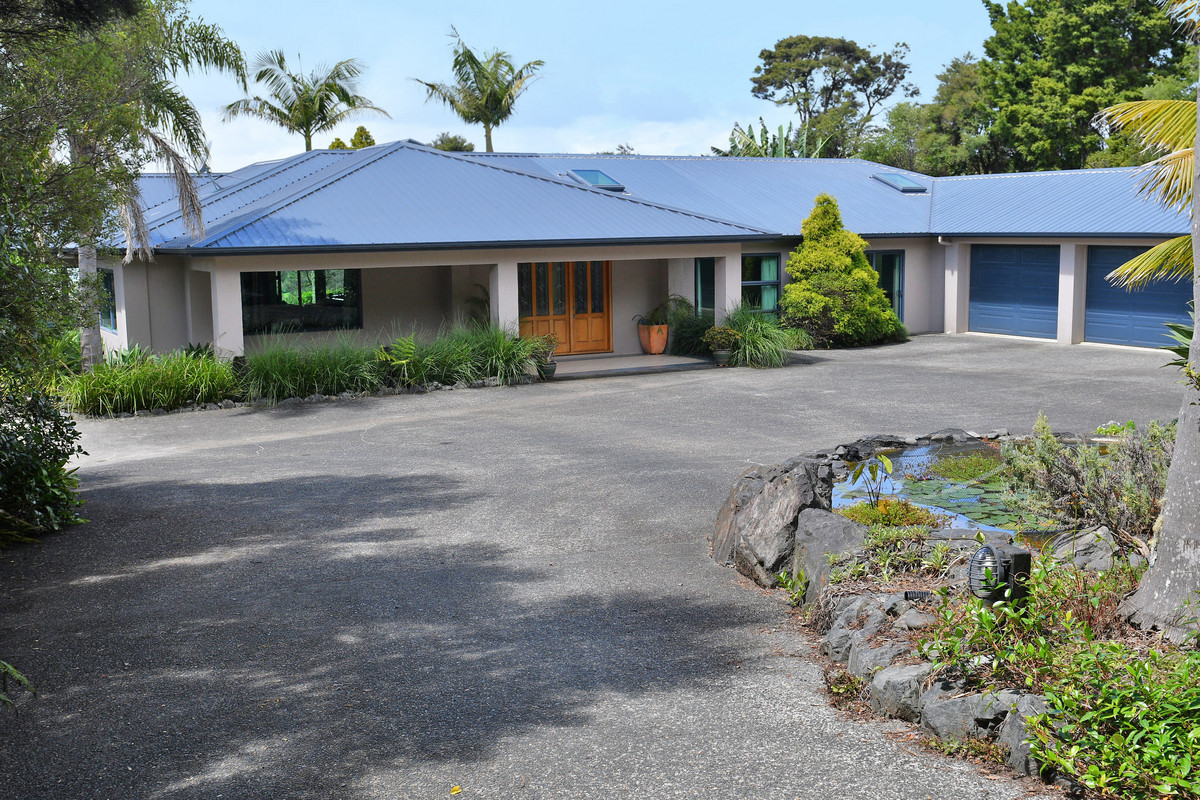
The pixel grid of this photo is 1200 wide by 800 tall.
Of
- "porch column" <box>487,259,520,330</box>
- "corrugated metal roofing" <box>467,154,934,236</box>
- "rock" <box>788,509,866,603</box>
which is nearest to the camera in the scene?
"rock" <box>788,509,866,603</box>

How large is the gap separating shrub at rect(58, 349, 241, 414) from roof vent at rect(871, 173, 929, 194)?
18993mm

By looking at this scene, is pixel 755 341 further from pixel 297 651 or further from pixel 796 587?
pixel 297 651

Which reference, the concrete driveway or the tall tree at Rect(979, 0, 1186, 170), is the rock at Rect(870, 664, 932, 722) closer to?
the concrete driveway

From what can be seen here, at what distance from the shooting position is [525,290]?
22453 mm

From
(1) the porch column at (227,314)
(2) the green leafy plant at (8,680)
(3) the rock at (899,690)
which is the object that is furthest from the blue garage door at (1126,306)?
(2) the green leafy plant at (8,680)

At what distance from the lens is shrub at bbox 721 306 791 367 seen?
2070 centimetres

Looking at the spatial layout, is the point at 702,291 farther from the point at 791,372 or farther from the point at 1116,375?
the point at 1116,375

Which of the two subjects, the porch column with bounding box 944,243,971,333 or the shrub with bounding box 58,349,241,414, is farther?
the porch column with bounding box 944,243,971,333

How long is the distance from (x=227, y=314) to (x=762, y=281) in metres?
12.0

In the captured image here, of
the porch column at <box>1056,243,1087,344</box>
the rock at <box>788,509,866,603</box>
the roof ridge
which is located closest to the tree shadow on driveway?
the rock at <box>788,509,866,603</box>

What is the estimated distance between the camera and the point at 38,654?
6.51 meters

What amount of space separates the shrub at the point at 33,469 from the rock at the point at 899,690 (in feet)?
23.8

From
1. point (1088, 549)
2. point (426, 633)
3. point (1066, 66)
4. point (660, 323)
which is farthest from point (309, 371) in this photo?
point (1066, 66)

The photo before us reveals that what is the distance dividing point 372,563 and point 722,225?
15.3 m
